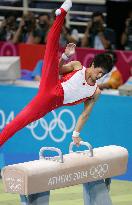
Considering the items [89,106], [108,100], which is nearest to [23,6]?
[108,100]

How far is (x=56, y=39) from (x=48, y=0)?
350 inches

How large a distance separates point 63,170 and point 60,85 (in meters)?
1.00

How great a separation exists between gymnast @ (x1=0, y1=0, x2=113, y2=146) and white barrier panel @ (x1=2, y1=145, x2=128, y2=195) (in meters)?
0.28

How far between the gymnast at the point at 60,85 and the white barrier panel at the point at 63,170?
279 mm

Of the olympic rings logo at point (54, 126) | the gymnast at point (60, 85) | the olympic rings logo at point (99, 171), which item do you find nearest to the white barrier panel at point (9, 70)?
the olympic rings logo at point (54, 126)

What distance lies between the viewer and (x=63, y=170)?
25.1 ft

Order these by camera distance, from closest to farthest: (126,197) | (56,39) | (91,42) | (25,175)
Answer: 1. (25,175)
2. (56,39)
3. (126,197)
4. (91,42)

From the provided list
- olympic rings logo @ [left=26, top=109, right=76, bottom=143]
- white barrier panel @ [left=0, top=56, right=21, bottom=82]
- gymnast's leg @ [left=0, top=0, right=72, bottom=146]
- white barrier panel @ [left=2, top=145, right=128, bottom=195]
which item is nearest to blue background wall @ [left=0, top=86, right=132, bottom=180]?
olympic rings logo @ [left=26, top=109, right=76, bottom=143]

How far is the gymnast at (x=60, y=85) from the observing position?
8102 mm

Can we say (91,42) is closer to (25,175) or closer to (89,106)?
(89,106)

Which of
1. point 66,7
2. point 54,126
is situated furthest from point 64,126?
point 66,7

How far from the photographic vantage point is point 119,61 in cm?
1245

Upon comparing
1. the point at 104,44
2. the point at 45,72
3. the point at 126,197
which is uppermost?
the point at 45,72

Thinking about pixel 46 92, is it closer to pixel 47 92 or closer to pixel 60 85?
pixel 47 92
